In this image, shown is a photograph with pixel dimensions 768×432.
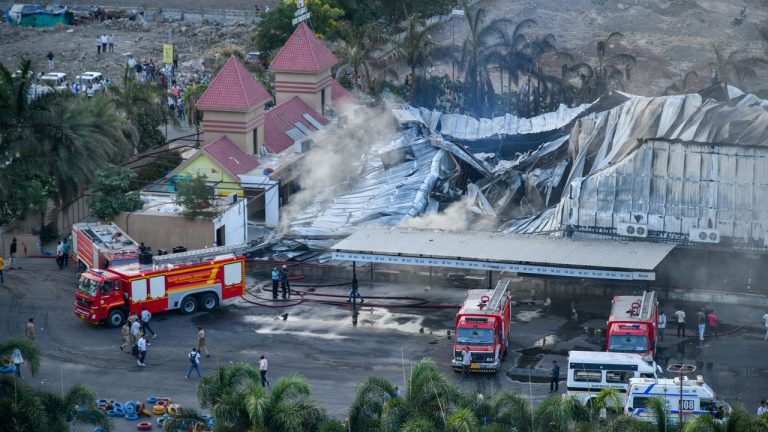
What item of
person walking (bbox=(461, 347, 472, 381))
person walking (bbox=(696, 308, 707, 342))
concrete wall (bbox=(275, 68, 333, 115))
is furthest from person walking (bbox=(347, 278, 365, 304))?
concrete wall (bbox=(275, 68, 333, 115))

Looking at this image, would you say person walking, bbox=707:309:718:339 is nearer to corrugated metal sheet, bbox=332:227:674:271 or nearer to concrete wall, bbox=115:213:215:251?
corrugated metal sheet, bbox=332:227:674:271

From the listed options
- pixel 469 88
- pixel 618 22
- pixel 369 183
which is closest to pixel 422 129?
pixel 369 183

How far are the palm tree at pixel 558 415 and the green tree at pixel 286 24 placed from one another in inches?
2411

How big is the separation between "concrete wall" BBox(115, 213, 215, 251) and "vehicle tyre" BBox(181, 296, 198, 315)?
18.5 feet

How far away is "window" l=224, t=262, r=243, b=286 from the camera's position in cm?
5316

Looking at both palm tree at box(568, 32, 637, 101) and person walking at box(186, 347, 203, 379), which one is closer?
person walking at box(186, 347, 203, 379)

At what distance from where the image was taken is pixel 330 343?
4991 cm

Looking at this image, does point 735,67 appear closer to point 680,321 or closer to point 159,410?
point 680,321

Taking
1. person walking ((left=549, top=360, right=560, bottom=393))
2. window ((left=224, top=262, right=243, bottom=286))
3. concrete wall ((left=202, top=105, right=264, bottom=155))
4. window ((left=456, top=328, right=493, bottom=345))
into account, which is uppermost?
concrete wall ((left=202, top=105, right=264, bottom=155))

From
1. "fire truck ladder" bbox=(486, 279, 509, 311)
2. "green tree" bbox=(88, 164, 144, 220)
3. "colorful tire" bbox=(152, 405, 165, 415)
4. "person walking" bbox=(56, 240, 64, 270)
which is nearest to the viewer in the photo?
"colorful tire" bbox=(152, 405, 165, 415)

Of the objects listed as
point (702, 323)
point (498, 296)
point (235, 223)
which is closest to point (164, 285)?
point (235, 223)

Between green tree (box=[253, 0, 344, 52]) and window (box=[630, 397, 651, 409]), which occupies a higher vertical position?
green tree (box=[253, 0, 344, 52])

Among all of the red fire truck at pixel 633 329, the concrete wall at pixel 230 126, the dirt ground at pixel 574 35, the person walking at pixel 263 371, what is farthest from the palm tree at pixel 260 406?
the dirt ground at pixel 574 35

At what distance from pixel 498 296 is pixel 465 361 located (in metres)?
3.53
